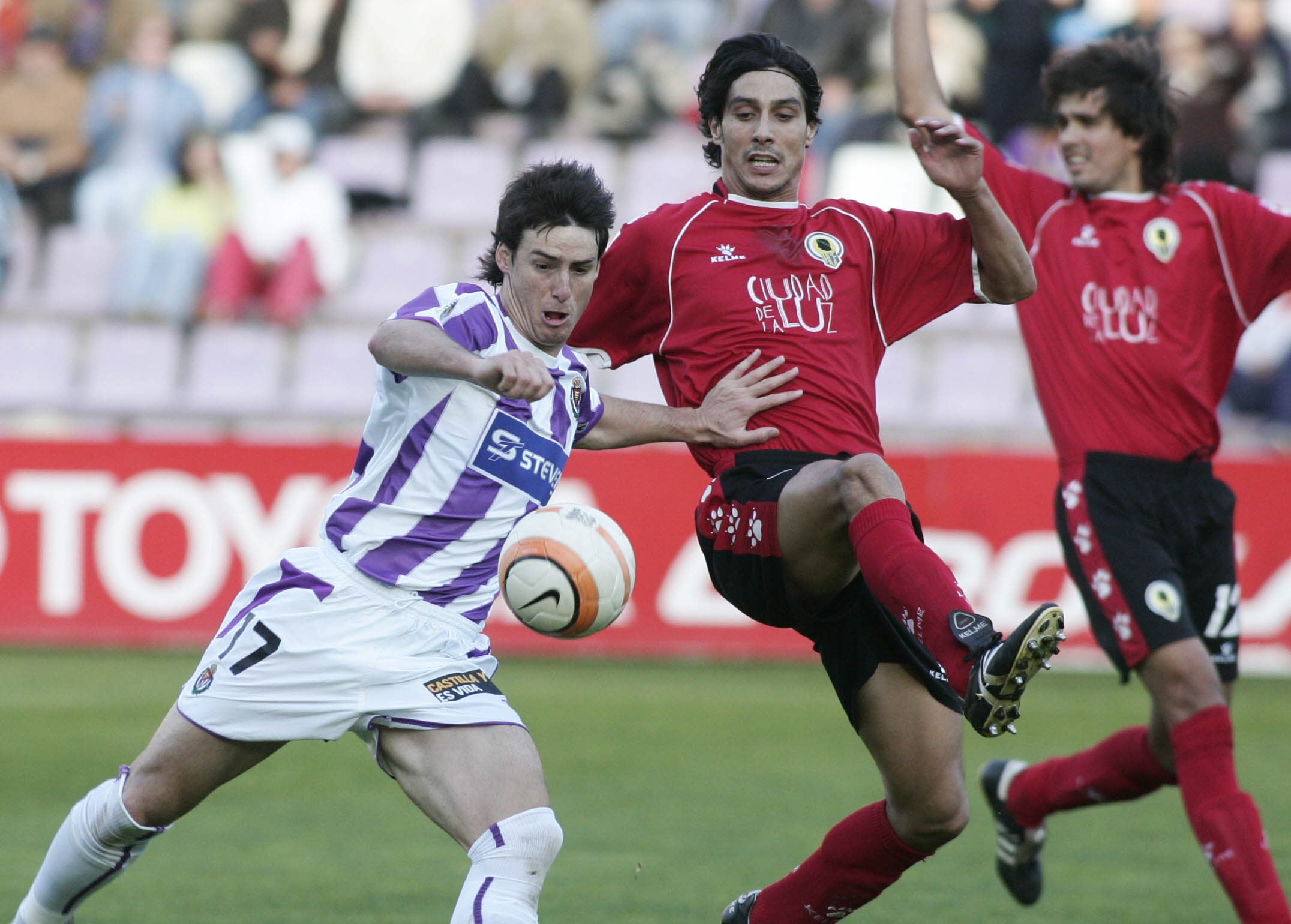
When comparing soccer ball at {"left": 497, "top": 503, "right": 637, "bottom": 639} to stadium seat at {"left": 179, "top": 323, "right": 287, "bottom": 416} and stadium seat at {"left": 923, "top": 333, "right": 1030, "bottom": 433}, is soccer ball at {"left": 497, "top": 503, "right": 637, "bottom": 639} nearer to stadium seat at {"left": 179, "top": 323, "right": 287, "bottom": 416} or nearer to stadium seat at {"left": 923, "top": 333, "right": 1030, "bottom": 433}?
stadium seat at {"left": 923, "top": 333, "right": 1030, "bottom": 433}

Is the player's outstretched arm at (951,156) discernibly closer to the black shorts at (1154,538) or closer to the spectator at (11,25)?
the black shorts at (1154,538)

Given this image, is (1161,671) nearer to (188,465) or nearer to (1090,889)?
(1090,889)

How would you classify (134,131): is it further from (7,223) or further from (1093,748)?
(1093,748)

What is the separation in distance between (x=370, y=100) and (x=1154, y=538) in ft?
37.8

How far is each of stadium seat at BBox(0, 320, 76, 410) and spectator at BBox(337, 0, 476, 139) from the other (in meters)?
3.51

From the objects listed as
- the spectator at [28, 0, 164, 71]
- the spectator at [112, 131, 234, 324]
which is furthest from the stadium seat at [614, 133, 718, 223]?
the spectator at [28, 0, 164, 71]

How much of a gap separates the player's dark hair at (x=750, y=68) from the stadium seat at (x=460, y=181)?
10.2m

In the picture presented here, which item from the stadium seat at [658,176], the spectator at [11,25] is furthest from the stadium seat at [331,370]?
the spectator at [11,25]

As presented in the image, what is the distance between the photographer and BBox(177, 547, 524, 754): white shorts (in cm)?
434

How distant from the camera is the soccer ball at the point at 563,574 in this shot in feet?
14.0

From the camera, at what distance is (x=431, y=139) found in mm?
15492

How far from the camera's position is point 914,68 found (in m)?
4.90

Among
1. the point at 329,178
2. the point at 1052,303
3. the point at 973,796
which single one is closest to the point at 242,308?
the point at 329,178

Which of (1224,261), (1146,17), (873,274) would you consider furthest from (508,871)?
(1146,17)
